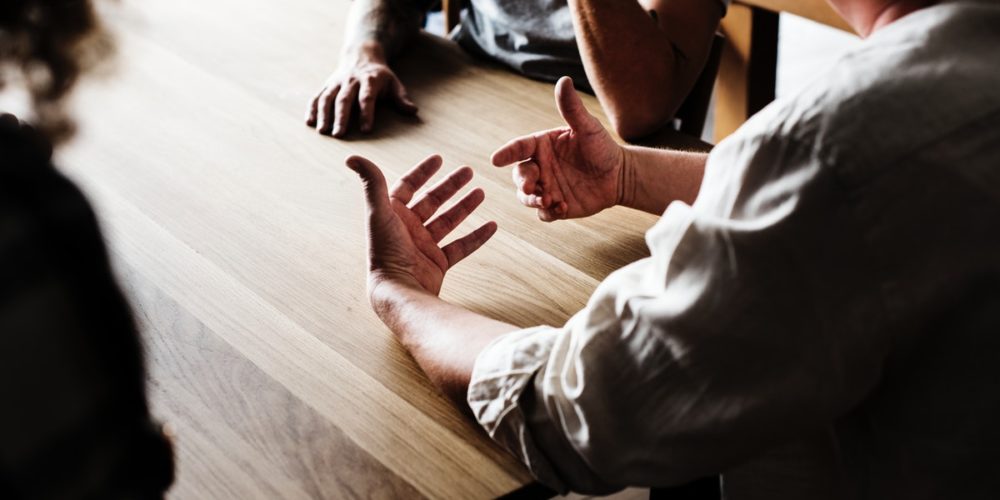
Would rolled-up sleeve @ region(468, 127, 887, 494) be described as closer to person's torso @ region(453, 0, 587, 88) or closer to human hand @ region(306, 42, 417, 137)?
human hand @ region(306, 42, 417, 137)

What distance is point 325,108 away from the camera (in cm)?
161

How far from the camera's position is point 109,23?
2.88 feet

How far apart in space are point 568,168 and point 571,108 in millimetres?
79

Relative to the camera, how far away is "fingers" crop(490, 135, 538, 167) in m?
1.34

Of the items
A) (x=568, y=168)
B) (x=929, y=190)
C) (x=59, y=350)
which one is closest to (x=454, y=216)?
(x=568, y=168)

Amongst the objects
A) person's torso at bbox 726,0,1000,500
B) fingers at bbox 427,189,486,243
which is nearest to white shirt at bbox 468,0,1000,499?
person's torso at bbox 726,0,1000,500

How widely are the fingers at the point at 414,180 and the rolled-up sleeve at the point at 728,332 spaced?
44 centimetres

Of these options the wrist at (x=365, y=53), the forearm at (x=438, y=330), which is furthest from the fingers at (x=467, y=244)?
the wrist at (x=365, y=53)

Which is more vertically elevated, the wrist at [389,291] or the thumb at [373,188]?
the thumb at [373,188]

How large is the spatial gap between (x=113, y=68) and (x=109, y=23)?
5 cm

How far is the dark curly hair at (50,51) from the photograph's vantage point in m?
0.69

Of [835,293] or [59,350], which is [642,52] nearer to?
[835,293]

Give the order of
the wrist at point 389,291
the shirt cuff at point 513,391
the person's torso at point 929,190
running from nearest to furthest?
1. the person's torso at point 929,190
2. the shirt cuff at point 513,391
3. the wrist at point 389,291

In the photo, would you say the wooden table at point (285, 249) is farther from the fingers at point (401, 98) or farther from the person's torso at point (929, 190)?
the person's torso at point (929, 190)
